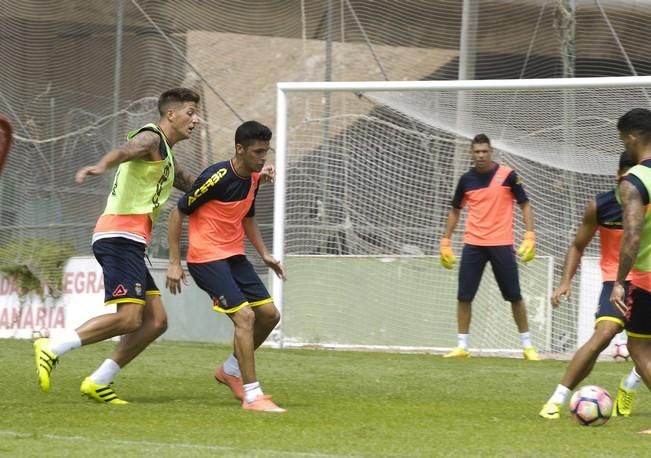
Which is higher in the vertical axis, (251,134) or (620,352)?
(251,134)

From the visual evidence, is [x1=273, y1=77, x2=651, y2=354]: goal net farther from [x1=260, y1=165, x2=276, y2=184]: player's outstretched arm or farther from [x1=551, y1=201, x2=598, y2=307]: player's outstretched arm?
[x1=551, y1=201, x2=598, y2=307]: player's outstretched arm

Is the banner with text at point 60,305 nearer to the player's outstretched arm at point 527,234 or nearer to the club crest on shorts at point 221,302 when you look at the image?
the player's outstretched arm at point 527,234

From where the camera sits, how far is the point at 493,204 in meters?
13.6

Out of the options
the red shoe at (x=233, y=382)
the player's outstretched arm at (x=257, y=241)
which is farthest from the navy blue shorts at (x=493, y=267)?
the red shoe at (x=233, y=382)

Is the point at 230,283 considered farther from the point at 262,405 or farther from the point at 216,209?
the point at 262,405

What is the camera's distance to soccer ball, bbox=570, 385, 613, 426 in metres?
7.66

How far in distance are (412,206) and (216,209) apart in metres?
6.86

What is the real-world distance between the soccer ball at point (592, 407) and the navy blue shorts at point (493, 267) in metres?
5.78

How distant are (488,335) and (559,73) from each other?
5.79m

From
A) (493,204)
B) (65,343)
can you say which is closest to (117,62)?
(493,204)

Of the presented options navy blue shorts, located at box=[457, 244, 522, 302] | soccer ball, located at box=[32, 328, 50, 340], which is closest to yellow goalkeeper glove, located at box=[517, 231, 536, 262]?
navy blue shorts, located at box=[457, 244, 522, 302]

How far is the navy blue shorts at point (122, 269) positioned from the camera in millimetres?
8672

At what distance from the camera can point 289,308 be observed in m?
15.5

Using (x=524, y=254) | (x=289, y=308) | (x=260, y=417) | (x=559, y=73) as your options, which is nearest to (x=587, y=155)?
(x=524, y=254)
